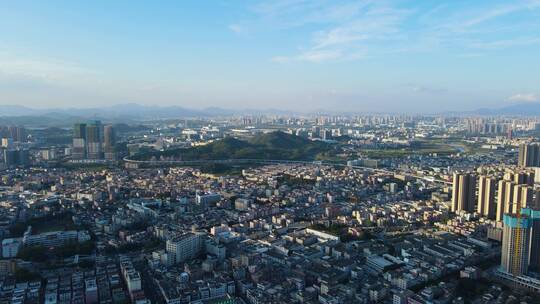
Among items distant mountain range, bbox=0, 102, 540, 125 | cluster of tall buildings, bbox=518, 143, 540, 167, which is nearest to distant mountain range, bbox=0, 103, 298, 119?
distant mountain range, bbox=0, 102, 540, 125

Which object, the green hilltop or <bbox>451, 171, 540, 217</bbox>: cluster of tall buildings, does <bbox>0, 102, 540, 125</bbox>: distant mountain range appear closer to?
the green hilltop

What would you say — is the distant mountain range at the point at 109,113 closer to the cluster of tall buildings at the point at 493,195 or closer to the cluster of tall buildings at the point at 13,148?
the cluster of tall buildings at the point at 13,148

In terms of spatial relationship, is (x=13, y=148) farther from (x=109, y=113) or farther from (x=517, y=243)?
(x=109, y=113)

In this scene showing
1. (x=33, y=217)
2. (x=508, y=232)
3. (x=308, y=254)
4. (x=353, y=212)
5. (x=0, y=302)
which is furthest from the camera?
(x=353, y=212)

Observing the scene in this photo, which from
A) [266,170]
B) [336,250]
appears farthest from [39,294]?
[266,170]

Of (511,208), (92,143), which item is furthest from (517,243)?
(92,143)

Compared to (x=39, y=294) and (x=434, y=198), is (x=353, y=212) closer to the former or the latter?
(x=434, y=198)

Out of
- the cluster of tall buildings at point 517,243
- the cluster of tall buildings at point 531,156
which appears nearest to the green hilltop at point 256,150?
the cluster of tall buildings at point 531,156

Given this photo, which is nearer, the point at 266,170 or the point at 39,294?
the point at 39,294
